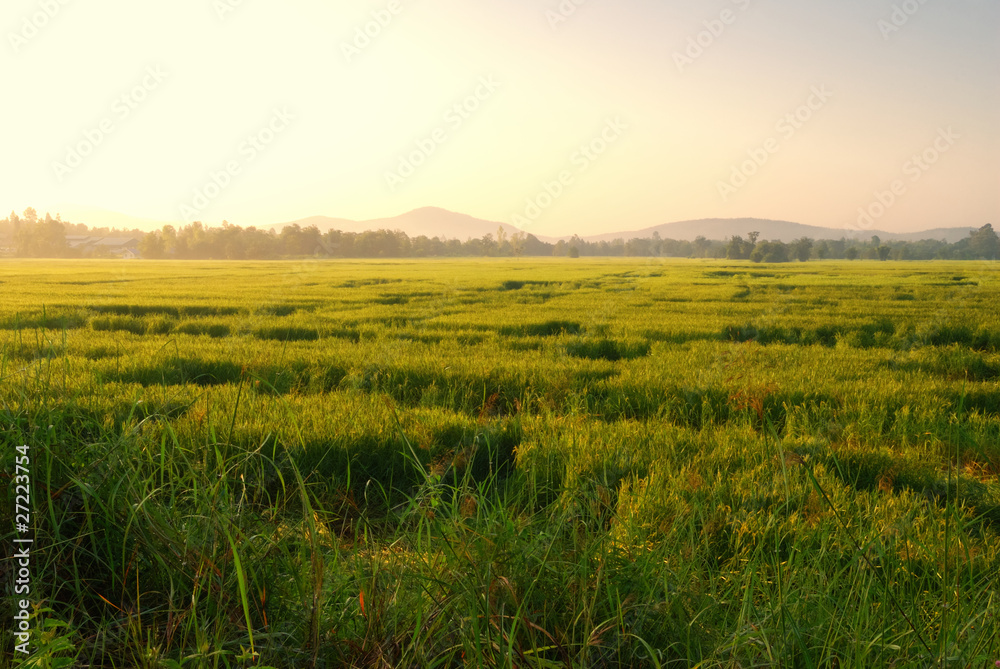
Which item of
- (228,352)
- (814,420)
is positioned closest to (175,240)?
(228,352)

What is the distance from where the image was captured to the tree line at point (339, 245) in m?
107

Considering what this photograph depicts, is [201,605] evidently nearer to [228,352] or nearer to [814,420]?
[814,420]

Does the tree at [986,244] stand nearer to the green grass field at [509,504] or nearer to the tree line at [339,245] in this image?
the tree line at [339,245]

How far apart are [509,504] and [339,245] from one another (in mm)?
128615

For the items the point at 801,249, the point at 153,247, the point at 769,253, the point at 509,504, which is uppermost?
the point at 801,249

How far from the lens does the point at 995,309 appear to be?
17.0m

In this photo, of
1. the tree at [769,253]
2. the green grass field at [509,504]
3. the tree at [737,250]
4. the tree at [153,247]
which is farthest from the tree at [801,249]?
the tree at [153,247]

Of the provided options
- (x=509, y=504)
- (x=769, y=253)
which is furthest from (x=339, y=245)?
(x=509, y=504)

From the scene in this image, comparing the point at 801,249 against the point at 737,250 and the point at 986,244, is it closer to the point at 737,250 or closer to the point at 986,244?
the point at 737,250

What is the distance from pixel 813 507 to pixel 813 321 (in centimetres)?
1282

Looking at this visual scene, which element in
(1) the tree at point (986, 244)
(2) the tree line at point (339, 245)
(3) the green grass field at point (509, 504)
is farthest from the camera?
(1) the tree at point (986, 244)

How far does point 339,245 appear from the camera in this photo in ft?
407

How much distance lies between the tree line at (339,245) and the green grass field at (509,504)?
360 ft

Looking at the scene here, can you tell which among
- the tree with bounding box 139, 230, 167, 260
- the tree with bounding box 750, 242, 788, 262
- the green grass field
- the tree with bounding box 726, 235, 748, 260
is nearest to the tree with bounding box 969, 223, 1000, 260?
the tree with bounding box 750, 242, 788, 262
